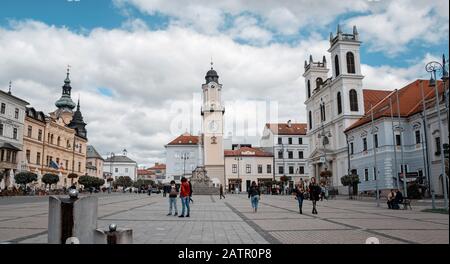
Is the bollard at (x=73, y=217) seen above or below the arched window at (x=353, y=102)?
below

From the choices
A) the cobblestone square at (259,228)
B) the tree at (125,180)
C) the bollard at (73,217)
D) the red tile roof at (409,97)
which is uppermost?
the red tile roof at (409,97)

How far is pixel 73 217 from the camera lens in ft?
11.5

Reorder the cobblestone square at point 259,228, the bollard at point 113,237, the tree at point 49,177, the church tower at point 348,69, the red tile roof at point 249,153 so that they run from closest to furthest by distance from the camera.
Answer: the church tower at point 348,69
the cobblestone square at point 259,228
the bollard at point 113,237
the tree at point 49,177
the red tile roof at point 249,153

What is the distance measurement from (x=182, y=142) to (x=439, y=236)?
83.2m

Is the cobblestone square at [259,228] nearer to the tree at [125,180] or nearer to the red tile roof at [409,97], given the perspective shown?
the red tile roof at [409,97]

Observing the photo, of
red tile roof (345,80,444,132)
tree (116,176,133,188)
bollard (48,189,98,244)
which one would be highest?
red tile roof (345,80,444,132)

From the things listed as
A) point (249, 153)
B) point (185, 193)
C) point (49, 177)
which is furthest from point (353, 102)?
point (249, 153)

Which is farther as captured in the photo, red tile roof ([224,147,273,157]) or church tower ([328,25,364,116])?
red tile roof ([224,147,273,157])

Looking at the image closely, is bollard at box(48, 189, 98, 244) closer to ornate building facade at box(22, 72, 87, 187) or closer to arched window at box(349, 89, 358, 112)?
ornate building facade at box(22, 72, 87, 187)

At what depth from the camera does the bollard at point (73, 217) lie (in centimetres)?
336

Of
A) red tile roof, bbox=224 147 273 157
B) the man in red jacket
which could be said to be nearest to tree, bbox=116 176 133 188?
the man in red jacket

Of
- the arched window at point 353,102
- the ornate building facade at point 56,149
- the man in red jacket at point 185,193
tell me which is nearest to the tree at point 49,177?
the ornate building facade at point 56,149

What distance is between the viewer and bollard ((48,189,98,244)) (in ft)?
11.0
